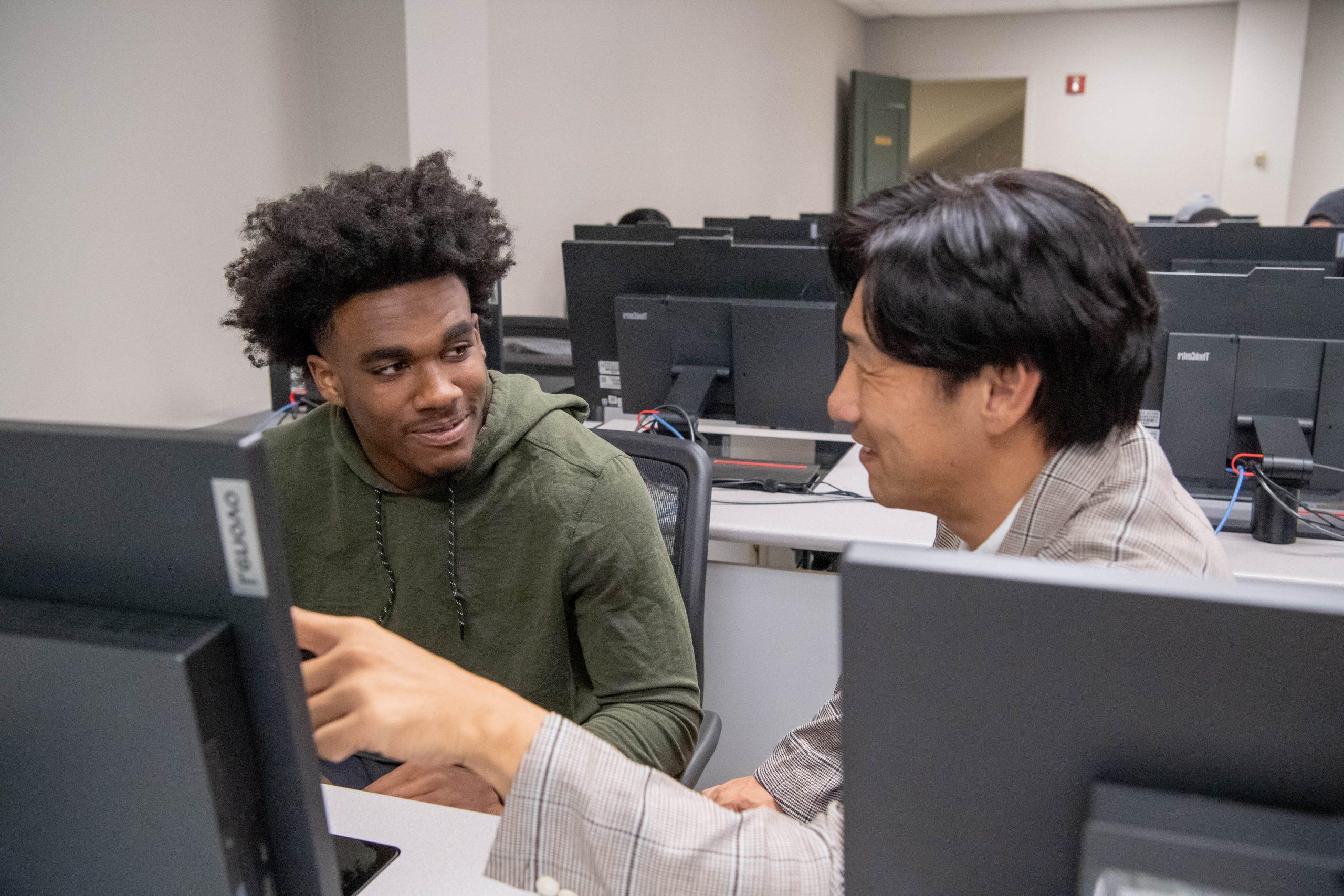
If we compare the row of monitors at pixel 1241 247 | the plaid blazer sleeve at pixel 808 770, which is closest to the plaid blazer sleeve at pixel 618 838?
the plaid blazer sleeve at pixel 808 770

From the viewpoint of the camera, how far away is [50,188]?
234 centimetres

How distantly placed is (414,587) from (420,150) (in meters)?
2.21

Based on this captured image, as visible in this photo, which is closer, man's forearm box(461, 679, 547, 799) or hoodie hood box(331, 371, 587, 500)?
man's forearm box(461, 679, 547, 799)

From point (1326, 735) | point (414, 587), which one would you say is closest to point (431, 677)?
point (1326, 735)

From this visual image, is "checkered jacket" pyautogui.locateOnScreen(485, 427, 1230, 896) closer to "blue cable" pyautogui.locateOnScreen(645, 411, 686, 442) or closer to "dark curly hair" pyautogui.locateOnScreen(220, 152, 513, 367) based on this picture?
"dark curly hair" pyautogui.locateOnScreen(220, 152, 513, 367)

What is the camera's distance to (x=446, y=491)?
1.27 m

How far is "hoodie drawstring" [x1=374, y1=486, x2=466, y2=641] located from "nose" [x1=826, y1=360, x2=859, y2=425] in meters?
0.50

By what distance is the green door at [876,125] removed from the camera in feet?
26.4

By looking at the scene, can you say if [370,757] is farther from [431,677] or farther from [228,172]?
[228,172]

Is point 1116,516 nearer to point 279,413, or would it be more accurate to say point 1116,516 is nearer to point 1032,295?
point 1032,295

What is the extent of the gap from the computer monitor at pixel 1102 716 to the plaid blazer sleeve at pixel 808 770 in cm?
56

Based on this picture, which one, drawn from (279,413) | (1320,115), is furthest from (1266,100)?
(279,413)

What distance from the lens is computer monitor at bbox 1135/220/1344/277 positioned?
292 centimetres

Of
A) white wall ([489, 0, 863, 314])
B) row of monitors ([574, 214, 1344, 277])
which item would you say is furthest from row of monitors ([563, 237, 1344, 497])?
white wall ([489, 0, 863, 314])
